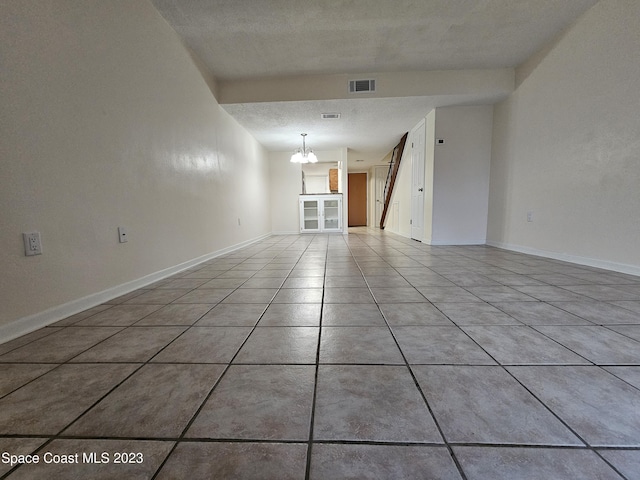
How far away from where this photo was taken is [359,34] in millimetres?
2697

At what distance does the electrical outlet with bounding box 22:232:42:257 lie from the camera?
4.16ft

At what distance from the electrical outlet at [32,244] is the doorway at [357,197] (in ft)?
30.8

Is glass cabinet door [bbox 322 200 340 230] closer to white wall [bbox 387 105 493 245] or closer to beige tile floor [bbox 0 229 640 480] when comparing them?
white wall [bbox 387 105 493 245]

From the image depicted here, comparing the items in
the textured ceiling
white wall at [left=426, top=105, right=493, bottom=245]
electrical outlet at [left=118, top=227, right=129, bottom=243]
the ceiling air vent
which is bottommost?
electrical outlet at [left=118, top=227, right=129, bottom=243]

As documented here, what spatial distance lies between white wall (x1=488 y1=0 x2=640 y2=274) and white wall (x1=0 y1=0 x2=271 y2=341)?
399cm

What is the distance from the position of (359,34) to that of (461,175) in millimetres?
2512

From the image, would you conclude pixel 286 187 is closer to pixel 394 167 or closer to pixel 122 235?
pixel 394 167

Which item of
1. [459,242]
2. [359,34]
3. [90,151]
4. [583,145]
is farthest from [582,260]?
[90,151]

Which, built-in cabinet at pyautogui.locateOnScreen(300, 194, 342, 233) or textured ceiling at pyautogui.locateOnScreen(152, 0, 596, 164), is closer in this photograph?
textured ceiling at pyautogui.locateOnScreen(152, 0, 596, 164)

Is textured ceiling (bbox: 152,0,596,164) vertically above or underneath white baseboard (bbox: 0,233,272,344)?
above

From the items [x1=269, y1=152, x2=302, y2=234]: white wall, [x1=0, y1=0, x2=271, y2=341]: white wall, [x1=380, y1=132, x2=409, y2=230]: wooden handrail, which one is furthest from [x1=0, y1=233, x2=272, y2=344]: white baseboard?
[x1=380, y1=132, x2=409, y2=230]: wooden handrail

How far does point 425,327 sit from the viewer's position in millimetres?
1208

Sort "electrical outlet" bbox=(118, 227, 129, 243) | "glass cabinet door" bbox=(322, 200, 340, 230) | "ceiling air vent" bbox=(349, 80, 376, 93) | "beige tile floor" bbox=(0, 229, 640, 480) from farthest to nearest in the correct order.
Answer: "glass cabinet door" bbox=(322, 200, 340, 230) < "ceiling air vent" bbox=(349, 80, 376, 93) < "electrical outlet" bbox=(118, 227, 129, 243) < "beige tile floor" bbox=(0, 229, 640, 480)

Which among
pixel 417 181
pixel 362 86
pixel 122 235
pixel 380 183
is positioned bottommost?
pixel 122 235
